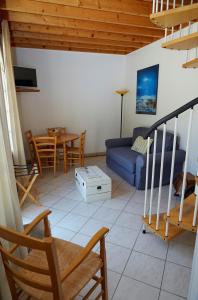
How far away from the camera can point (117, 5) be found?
259cm

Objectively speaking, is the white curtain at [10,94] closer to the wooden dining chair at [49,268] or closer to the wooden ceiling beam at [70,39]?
the wooden ceiling beam at [70,39]

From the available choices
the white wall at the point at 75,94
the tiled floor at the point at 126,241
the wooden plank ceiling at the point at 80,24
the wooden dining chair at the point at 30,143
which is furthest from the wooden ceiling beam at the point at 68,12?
the tiled floor at the point at 126,241

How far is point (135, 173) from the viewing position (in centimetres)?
324

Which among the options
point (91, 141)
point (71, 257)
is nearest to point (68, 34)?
point (91, 141)

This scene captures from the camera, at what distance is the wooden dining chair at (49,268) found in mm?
867

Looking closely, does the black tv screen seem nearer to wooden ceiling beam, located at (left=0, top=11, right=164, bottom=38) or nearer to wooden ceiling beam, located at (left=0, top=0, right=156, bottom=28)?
wooden ceiling beam, located at (left=0, top=11, right=164, bottom=38)

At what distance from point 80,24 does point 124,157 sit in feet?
→ 7.35

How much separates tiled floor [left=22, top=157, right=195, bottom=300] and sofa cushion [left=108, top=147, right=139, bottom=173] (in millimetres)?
357

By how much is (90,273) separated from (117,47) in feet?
14.6

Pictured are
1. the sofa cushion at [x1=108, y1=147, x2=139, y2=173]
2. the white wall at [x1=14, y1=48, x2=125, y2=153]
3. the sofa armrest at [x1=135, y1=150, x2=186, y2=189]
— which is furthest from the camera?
the white wall at [x1=14, y1=48, x2=125, y2=153]

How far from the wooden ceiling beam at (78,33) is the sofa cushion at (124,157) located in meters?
2.07

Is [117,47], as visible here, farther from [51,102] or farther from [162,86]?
[51,102]

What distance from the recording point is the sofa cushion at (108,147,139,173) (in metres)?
3.28

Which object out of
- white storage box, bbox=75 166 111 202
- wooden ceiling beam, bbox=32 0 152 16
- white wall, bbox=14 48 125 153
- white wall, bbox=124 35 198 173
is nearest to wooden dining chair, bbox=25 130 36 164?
white wall, bbox=14 48 125 153
